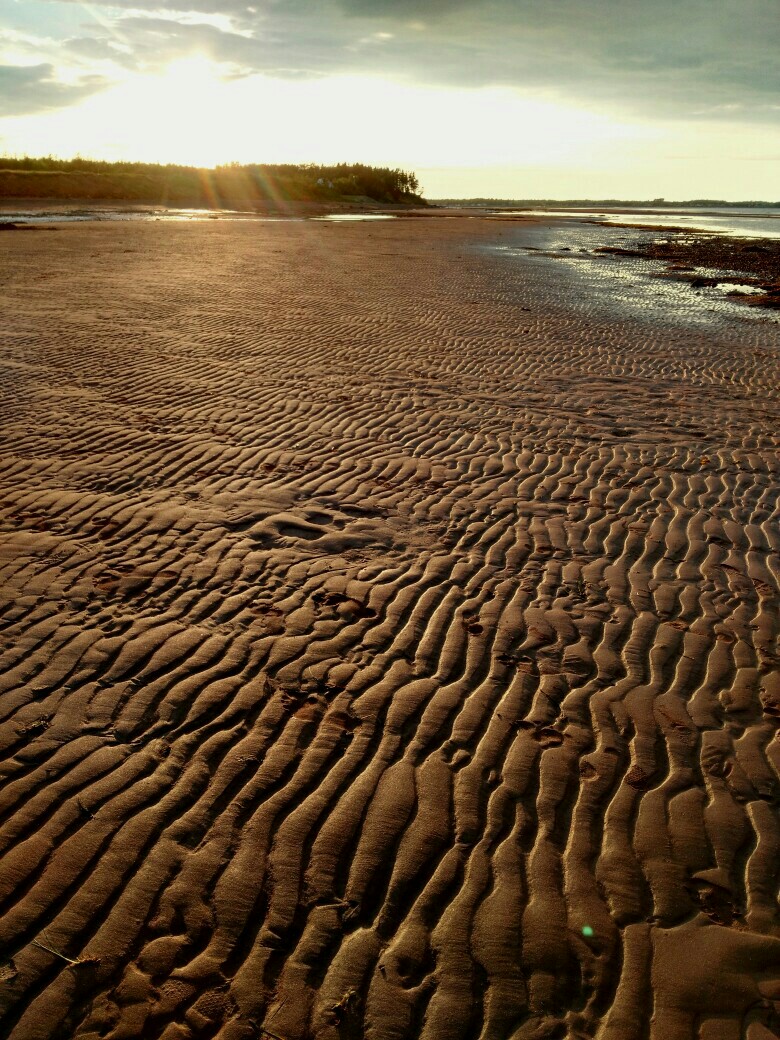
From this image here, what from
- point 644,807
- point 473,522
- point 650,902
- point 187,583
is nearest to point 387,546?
point 473,522

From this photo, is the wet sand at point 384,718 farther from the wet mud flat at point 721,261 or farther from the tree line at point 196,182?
the tree line at point 196,182

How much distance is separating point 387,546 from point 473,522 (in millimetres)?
922

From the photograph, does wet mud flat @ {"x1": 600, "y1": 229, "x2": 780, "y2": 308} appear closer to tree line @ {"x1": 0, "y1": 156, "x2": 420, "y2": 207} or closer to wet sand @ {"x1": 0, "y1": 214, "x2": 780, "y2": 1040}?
wet sand @ {"x1": 0, "y1": 214, "x2": 780, "y2": 1040}

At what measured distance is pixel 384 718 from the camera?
388 cm

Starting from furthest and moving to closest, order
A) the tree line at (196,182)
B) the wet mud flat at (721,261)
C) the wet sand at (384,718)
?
the tree line at (196,182) < the wet mud flat at (721,261) < the wet sand at (384,718)

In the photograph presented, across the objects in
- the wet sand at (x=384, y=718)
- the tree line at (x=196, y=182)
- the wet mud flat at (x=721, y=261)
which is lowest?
the wet sand at (x=384, y=718)

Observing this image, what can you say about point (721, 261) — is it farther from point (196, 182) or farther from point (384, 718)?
point (196, 182)

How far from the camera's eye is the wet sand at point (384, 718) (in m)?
2.61

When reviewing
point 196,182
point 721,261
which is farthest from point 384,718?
point 196,182

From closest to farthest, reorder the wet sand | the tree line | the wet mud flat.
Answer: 1. the wet sand
2. the wet mud flat
3. the tree line

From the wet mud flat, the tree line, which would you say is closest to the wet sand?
the wet mud flat

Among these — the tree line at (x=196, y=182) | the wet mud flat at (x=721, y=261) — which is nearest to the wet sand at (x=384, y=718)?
the wet mud flat at (x=721, y=261)

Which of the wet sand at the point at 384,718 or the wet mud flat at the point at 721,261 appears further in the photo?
the wet mud flat at the point at 721,261

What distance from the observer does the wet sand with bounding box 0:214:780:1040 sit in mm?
2611
